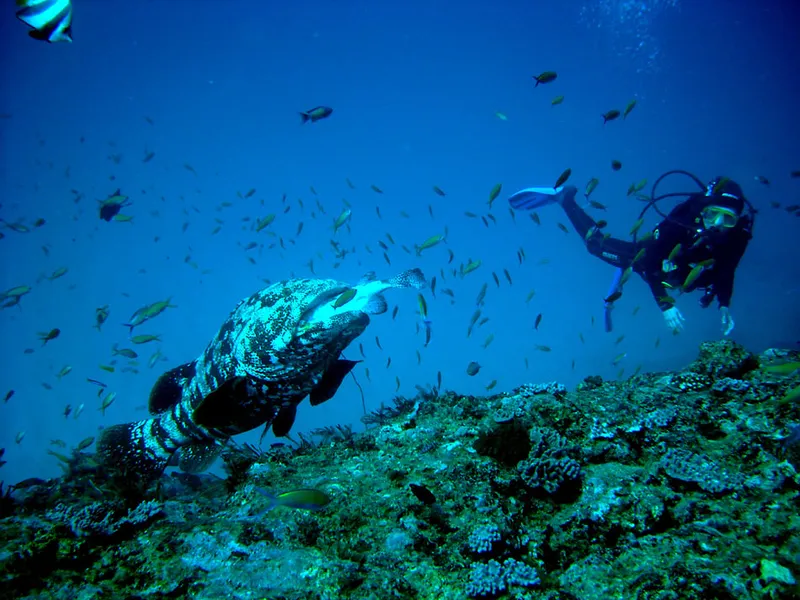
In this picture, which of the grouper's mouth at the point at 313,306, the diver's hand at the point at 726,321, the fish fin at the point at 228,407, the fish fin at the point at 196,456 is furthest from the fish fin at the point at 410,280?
the diver's hand at the point at 726,321

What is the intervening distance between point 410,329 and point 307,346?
81931 mm

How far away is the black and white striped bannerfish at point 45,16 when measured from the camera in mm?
3208

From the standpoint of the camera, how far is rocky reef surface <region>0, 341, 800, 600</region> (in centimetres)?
221

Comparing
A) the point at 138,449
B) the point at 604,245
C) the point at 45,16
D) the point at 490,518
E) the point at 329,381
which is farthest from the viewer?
the point at 604,245

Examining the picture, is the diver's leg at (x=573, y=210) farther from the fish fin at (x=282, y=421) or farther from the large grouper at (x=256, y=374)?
the fish fin at (x=282, y=421)

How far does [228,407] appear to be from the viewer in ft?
11.8

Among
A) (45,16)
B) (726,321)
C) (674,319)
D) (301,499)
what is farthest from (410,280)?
(726,321)

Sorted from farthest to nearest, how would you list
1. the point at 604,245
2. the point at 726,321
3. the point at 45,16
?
1. the point at 604,245
2. the point at 726,321
3. the point at 45,16

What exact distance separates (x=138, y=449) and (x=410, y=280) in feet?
12.7

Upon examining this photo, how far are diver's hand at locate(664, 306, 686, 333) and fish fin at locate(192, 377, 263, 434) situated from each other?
851cm

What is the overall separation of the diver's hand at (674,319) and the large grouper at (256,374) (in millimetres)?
7199

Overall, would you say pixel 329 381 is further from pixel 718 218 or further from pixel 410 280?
pixel 718 218

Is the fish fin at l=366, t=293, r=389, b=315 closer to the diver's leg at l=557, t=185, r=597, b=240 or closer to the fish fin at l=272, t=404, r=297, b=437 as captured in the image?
the fish fin at l=272, t=404, r=297, b=437

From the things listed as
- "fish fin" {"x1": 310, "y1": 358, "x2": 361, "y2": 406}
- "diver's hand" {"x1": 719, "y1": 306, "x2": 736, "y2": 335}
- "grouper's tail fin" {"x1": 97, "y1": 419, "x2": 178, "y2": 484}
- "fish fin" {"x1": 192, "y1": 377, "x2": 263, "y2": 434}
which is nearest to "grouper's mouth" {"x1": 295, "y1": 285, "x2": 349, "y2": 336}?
"fish fin" {"x1": 310, "y1": 358, "x2": 361, "y2": 406}
